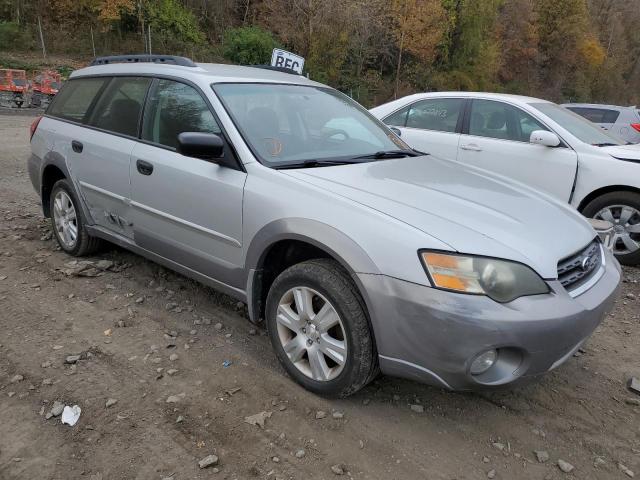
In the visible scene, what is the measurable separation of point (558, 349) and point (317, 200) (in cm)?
132

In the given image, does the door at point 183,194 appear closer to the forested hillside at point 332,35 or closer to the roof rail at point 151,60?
the roof rail at point 151,60

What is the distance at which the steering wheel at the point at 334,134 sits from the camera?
3.54 meters

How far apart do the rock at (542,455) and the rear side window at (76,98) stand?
3.95m

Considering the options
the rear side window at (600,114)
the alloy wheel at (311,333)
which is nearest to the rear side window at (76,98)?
the alloy wheel at (311,333)

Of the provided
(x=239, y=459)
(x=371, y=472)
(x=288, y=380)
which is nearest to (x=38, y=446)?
(x=239, y=459)

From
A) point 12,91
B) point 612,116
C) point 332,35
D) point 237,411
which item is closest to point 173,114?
point 237,411

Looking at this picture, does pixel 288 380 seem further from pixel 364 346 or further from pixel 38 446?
pixel 38 446

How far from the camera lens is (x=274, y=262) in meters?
3.08

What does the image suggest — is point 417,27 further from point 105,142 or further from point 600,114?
point 105,142

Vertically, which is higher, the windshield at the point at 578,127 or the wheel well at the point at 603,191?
the windshield at the point at 578,127

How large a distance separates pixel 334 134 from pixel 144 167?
130 cm

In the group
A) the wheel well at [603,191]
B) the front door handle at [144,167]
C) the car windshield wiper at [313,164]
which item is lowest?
the wheel well at [603,191]

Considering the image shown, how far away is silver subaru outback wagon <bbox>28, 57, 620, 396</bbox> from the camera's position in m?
2.33

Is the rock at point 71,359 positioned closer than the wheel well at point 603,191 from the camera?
Yes
